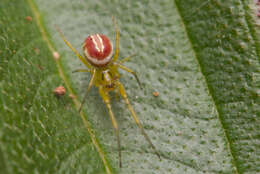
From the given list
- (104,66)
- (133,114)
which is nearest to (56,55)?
(104,66)

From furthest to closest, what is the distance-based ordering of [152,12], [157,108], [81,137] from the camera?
[152,12] < [157,108] < [81,137]

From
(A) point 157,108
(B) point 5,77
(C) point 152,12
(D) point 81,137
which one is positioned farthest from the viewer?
(C) point 152,12

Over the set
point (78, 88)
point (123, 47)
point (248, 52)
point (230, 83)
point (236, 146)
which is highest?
point (123, 47)

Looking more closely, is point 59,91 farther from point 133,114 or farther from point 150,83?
point 150,83

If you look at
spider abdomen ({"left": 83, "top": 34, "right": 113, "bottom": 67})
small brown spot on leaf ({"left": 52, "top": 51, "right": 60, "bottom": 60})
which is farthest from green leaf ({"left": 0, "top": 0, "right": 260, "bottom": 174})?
spider abdomen ({"left": 83, "top": 34, "right": 113, "bottom": 67})

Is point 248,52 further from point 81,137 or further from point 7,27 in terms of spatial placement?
point 7,27

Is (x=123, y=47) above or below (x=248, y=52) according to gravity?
above

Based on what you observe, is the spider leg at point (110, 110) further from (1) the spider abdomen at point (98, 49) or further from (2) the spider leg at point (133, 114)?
(1) the spider abdomen at point (98, 49)

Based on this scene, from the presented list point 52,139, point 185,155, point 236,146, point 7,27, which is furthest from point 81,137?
point 236,146

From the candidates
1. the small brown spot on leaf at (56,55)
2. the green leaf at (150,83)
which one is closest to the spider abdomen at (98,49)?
the green leaf at (150,83)
